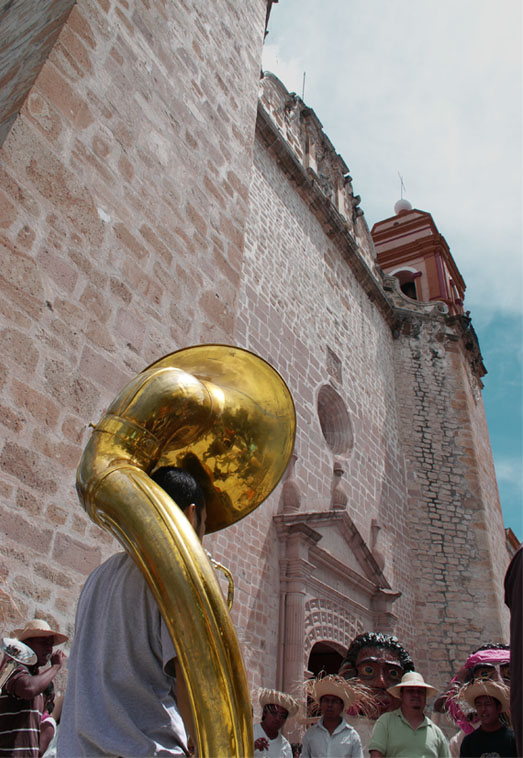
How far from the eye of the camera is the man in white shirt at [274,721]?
3986 millimetres

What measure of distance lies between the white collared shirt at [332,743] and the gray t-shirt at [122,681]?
276 cm

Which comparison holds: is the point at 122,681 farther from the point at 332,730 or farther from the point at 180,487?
the point at 332,730

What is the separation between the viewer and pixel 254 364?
2.15 meters

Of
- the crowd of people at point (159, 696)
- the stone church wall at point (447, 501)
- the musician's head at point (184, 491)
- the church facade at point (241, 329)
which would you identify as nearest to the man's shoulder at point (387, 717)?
the crowd of people at point (159, 696)

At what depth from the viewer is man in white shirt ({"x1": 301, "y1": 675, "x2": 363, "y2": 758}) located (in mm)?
3555

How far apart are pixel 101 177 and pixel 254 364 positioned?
241cm

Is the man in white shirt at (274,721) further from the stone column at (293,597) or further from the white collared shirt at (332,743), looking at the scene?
the stone column at (293,597)

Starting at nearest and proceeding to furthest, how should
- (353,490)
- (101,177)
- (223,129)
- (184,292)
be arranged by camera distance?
(101,177) → (184,292) → (223,129) → (353,490)

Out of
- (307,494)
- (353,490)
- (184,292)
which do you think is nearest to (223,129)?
(184,292)

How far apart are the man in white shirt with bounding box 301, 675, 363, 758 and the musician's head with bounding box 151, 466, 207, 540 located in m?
2.69

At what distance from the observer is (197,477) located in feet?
6.01

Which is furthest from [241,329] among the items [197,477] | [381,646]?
[197,477]

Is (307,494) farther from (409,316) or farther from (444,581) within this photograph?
(409,316)

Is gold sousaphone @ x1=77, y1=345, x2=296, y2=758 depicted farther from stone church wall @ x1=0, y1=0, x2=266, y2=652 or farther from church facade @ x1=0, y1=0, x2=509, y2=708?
church facade @ x1=0, y1=0, x2=509, y2=708
